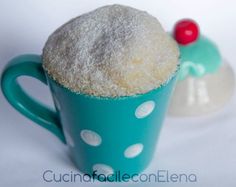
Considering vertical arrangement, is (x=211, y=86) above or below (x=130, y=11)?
below

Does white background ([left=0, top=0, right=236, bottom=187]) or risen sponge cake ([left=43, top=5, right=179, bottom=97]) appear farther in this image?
white background ([left=0, top=0, right=236, bottom=187])

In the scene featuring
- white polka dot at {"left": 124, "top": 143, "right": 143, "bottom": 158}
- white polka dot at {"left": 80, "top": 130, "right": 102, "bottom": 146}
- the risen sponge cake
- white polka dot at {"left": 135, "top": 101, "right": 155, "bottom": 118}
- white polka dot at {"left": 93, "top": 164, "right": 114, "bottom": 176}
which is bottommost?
white polka dot at {"left": 93, "top": 164, "right": 114, "bottom": 176}

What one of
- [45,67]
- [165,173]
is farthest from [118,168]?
[45,67]

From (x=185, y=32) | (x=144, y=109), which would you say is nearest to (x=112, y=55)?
(x=144, y=109)

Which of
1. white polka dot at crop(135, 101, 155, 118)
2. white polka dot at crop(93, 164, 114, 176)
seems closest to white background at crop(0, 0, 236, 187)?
white polka dot at crop(93, 164, 114, 176)

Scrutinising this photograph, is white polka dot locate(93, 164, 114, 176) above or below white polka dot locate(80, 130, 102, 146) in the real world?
below

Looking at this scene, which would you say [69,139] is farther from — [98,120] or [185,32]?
[185,32]

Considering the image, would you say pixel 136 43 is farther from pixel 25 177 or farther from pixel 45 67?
pixel 25 177

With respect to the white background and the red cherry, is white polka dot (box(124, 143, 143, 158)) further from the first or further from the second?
the red cherry
